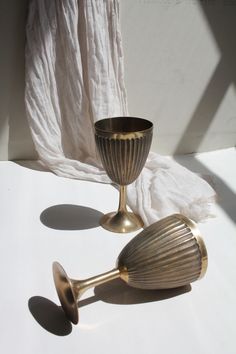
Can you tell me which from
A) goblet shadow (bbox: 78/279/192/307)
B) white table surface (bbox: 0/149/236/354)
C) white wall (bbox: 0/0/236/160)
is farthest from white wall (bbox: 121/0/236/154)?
goblet shadow (bbox: 78/279/192/307)

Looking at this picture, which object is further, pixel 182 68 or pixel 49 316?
pixel 182 68

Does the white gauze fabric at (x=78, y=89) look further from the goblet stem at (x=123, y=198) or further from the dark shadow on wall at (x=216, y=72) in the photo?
the dark shadow on wall at (x=216, y=72)

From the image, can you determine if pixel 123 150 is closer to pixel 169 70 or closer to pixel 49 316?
pixel 49 316

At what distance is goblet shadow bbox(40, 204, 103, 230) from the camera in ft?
3.35

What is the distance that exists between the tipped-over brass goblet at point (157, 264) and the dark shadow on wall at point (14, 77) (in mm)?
763

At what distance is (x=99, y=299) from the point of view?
768mm

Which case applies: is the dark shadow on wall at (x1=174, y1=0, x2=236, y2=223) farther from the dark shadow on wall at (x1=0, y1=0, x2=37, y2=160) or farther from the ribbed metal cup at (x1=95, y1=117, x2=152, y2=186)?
the dark shadow on wall at (x1=0, y1=0, x2=37, y2=160)

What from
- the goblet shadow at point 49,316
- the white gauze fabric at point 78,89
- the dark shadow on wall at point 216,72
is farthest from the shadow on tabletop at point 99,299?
the dark shadow on wall at point 216,72

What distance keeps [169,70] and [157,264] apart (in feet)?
2.96

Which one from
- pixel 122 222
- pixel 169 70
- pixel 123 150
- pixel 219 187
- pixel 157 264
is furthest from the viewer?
pixel 169 70

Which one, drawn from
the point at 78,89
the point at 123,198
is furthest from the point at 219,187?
the point at 78,89

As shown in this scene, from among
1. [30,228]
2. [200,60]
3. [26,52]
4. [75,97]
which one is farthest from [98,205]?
[200,60]

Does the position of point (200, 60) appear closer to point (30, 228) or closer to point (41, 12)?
point (41, 12)

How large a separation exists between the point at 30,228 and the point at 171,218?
15.9 inches
